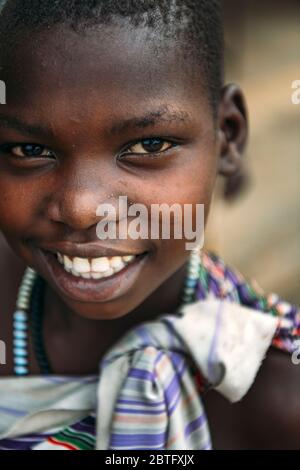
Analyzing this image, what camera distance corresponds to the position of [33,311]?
1192mm

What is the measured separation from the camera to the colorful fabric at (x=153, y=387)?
3.17 ft

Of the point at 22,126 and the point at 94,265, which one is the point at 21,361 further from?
the point at 22,126

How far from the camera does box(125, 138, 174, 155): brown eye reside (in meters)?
0.88

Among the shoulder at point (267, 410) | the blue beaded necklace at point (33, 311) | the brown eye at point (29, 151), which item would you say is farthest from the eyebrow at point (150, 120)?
the shoulder at point (267, 410)

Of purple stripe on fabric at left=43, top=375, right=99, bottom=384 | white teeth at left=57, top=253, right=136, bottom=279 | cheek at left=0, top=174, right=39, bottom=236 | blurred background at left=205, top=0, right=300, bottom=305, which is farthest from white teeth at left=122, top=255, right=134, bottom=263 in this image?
blurred background at left=205, top=0, right=300, bottom=305

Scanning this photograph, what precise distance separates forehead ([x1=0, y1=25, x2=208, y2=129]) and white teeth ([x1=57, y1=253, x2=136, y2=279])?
0.21m

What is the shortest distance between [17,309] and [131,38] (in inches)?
22.4

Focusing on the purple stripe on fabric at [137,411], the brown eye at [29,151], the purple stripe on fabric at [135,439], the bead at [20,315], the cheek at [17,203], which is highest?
the brown eye at [29,151]

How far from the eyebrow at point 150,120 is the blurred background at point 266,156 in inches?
56.8

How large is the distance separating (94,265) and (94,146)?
18cm

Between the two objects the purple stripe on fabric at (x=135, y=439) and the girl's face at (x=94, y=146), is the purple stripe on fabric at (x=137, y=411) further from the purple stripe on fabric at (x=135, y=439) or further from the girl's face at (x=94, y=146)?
the girl's face at (x=94, y=146)

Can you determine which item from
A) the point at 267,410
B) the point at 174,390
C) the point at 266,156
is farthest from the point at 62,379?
the point at 266,156

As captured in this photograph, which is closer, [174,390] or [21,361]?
[174,390]
